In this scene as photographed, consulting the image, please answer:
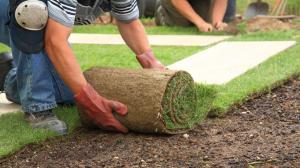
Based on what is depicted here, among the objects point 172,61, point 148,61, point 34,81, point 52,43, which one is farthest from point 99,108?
point 172,61

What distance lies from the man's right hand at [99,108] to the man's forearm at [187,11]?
443cm

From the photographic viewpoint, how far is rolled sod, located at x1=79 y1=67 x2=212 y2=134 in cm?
404

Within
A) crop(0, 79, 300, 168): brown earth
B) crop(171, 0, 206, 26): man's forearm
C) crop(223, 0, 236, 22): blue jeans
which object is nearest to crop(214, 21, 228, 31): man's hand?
crop(171, 0, 206, 26): man's forearm

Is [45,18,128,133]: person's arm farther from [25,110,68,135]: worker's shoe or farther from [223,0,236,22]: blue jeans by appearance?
[223,0,236,22]: blue jeans

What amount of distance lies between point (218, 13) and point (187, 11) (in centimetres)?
35

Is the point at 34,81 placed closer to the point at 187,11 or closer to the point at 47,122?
the point at 47,122

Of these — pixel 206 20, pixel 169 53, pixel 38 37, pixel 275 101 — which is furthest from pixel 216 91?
pixel 206 20

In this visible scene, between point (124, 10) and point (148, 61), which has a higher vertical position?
point (124, 10)

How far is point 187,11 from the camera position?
855 centimetres

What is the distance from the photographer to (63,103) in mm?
4898

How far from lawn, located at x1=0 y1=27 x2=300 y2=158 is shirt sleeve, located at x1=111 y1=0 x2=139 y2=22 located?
654 millimetres

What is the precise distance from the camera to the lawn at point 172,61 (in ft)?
13.8

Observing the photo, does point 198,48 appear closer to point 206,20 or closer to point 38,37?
point 206,20

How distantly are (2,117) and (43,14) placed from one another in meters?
0.98
